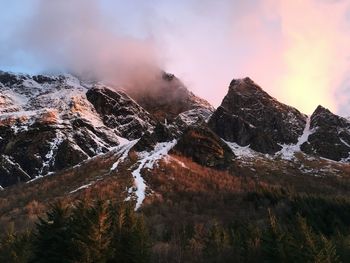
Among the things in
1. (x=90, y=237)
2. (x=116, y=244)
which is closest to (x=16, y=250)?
(x=116, y=244)

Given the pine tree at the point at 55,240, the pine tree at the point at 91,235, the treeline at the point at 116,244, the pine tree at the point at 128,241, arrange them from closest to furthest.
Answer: the pine tree at the point at 91,235, the treeline at the point at 116,244, the pine tree at the point at 55,240, the pine tree at the point at 128,241

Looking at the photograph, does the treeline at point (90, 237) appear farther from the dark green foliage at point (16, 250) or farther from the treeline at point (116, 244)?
the dark green foliage at point (16, 250)

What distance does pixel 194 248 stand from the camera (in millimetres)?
126875

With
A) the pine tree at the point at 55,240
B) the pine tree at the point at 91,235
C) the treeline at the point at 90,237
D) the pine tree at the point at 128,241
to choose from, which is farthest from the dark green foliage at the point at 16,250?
the pine tree at the point at 91,235

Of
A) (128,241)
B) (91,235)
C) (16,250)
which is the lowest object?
(91,235)

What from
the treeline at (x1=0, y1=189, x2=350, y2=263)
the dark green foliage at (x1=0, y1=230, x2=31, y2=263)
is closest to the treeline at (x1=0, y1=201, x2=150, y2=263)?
the treeline at (x1=0, y1=189, x2=350, y2=263)

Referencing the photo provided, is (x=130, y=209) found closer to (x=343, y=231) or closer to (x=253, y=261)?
(x=253, y=261)

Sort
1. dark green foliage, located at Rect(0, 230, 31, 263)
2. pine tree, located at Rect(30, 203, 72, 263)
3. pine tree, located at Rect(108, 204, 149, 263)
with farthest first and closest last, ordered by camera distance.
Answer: dark green foliage, located at Rect(0, 230, 31, 263), pine tree, located at Rect(108, 204, 149, 263), pine tree, located at Rect(30, 203, 72, 263)

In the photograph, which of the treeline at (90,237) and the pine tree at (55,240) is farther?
the pine tree at (55,240)

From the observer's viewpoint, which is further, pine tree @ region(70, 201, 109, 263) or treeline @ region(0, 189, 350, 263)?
treeline @ region(0, 189, 350, 263)

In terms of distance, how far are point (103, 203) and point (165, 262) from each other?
33615mm

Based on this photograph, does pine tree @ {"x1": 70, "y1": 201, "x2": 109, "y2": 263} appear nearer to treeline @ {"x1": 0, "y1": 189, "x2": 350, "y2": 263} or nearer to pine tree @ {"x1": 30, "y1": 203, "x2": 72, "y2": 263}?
treeline @ {"x1": 0, "y1": 189, "x2": 350, "y2": 263}

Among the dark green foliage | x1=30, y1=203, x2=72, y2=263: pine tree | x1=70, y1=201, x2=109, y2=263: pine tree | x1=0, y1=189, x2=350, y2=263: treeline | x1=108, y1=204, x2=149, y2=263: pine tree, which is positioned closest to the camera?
x1=70, y1=201, x2=109, y2=263: pine tree

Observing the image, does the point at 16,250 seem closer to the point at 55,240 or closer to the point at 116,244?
the point at 55,240
